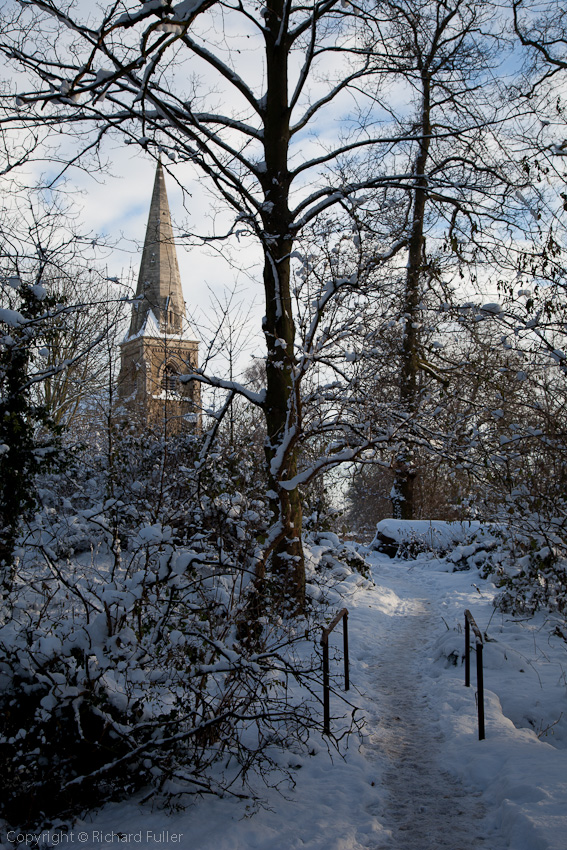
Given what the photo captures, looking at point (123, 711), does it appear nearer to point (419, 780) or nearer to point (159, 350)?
point (419, 780)

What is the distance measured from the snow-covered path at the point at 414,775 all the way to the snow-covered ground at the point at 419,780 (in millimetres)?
11

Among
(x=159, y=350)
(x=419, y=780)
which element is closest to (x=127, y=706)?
(x=419, y=780)

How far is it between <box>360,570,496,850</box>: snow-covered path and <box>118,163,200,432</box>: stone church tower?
3.80 meters

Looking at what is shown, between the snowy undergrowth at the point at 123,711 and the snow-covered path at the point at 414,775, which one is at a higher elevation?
the snowy undergrowth at the point at 123,711

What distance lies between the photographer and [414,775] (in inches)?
181

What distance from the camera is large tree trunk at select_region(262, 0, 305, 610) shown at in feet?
27.2

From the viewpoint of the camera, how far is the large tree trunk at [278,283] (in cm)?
829

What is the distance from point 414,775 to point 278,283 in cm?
601

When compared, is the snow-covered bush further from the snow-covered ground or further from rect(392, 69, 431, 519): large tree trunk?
rect(392, 69, 431, 519): large tree trunk

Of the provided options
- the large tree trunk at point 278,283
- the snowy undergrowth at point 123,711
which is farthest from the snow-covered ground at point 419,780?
the large tree trunk at point 278,283

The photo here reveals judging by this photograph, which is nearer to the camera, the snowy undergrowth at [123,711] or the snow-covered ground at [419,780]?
the snow-covered ground at [419,780]

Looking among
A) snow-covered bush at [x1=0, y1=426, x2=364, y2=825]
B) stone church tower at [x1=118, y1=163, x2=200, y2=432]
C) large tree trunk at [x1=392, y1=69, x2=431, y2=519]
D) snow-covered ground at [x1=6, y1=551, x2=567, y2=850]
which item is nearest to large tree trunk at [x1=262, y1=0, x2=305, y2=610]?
stone church tower at [x1=118, y1=163, x2=200, y2=432]

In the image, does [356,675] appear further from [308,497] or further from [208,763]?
[308,497]

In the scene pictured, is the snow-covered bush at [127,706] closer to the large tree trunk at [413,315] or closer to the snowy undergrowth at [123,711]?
the snowy undergrowth at [123,711]
